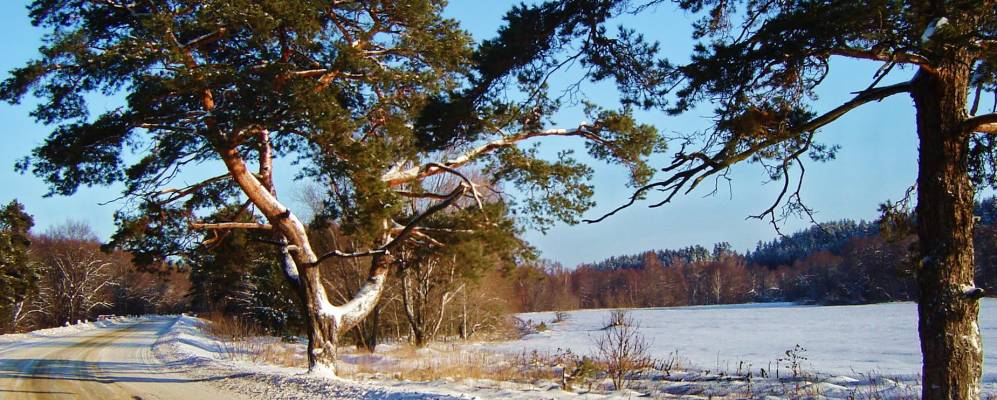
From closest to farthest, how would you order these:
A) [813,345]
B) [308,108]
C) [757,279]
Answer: [308,108] < [813,345] < [757,279]

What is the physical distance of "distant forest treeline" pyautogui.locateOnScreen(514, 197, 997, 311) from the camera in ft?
224

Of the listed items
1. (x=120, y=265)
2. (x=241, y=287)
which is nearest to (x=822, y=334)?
(x=241, y=287)

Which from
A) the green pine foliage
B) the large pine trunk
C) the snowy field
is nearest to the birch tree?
the large pine trunk

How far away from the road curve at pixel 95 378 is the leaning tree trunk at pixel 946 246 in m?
8.91

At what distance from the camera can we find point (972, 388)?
17.0ft

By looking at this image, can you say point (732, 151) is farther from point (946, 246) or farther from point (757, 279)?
point (757, 279)

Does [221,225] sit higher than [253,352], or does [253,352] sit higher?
[221,225]

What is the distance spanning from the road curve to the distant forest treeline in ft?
143

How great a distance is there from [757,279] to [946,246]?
109 metres

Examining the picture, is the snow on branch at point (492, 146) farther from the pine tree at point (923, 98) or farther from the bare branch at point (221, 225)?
the pine tree at point (923, 98)

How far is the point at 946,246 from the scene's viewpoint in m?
5.32

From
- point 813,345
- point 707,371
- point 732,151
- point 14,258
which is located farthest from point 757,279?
point 732,151

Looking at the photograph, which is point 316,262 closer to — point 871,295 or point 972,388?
point 972,388

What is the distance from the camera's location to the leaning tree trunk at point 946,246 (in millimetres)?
5219
